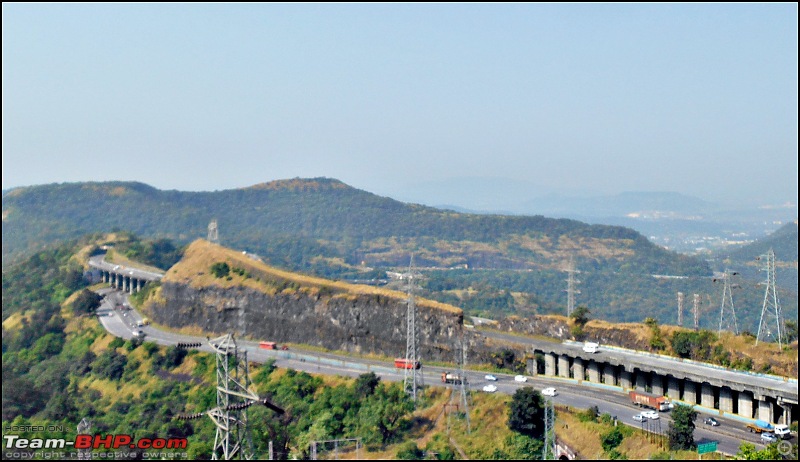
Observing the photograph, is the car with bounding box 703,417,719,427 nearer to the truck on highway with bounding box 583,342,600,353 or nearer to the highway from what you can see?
the highway

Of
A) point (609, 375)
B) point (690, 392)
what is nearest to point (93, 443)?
point (609, 375)

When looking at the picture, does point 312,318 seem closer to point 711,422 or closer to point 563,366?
point 563,366

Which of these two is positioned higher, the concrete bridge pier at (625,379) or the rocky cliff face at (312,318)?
the rocky cliff face at (312,318)

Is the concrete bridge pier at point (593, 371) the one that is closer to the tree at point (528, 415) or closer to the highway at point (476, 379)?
the highway at point (476, 379)

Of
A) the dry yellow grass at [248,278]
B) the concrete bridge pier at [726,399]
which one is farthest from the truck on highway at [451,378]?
the concrete bridge pier at [726,399]

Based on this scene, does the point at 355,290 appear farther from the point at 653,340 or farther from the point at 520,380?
the point at 653,340

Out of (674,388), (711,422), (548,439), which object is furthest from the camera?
(674,388)
